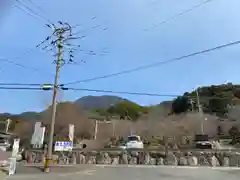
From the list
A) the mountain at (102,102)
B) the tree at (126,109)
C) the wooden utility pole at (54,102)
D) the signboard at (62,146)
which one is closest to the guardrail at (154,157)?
the signboard at (62,146)

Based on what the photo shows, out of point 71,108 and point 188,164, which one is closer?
point 188,164

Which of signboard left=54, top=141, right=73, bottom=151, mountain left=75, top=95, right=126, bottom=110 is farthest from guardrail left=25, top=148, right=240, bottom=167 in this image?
mountain left=75, top=95, right=126, bottom=110

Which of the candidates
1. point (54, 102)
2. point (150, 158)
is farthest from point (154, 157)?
point (54, 102)

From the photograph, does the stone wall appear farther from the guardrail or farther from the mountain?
the mountain

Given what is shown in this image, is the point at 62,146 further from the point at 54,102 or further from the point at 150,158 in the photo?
the point at 150,158

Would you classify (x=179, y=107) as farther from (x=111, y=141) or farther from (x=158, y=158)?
(x=158, y=158)

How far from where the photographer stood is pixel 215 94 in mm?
58156

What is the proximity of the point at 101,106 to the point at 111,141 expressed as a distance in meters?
32.0

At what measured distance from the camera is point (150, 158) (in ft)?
66.7

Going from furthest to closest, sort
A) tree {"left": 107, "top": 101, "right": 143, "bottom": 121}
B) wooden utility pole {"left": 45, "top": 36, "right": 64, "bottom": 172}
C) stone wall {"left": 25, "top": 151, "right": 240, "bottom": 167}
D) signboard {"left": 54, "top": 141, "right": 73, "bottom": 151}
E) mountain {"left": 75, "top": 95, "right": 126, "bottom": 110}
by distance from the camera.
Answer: mountain {"left": 75, "top": 95, "right": 126, "bottom": 110}, tree {"left": 107, "top": 101, "right": 143, "bottom": 121}, signboard {"left": 54, "top": 141, "right": 73, "bottom": 151}, stone wall {"left": 25, "top": 151, "right": 240, "bottom": 167}, wooden utility pole {"left": 45, "top": 36, "right": 64, "bottom": 172}

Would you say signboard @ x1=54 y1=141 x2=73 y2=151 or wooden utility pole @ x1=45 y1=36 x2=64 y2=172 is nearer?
wooden utility pole @ x1=45 y1=36 x2=64 y2=172

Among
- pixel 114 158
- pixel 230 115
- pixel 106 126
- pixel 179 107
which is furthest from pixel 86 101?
pixel 114 158

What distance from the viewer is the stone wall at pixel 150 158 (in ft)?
61.1

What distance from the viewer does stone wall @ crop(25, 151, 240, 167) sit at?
18.6 metres
